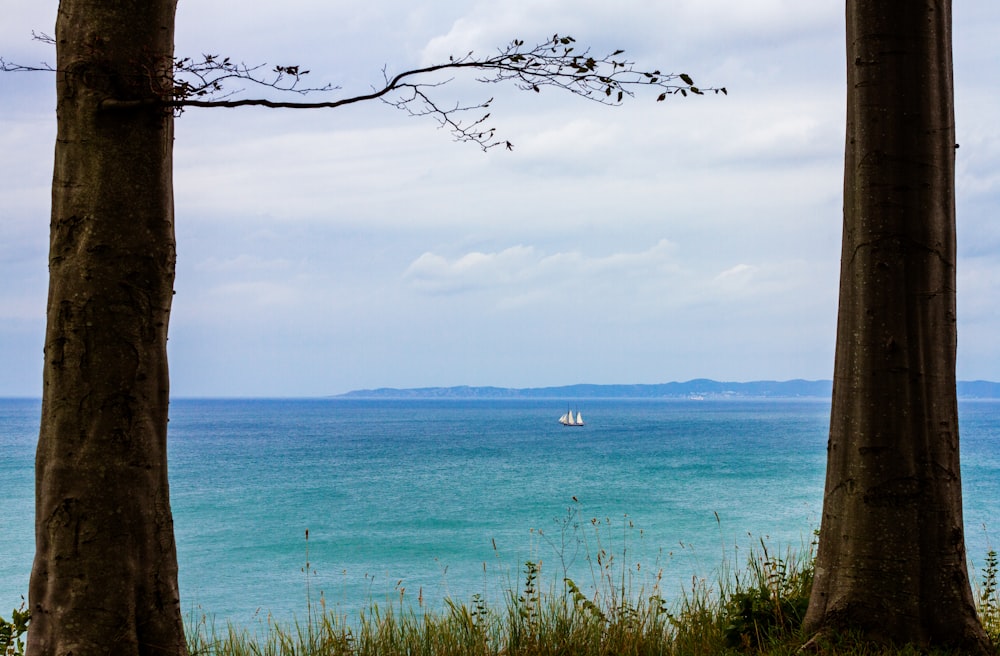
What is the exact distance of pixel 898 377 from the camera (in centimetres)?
455

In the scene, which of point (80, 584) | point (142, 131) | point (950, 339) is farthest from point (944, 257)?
point (80, 584)

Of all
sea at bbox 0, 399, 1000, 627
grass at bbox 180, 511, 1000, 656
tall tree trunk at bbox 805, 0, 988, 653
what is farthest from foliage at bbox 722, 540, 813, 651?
sea at bbox 0, 399, 1000, 627

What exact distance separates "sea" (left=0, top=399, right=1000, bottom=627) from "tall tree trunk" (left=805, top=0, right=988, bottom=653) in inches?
50.2

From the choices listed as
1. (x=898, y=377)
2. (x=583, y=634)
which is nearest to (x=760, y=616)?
(x=583, y=634)

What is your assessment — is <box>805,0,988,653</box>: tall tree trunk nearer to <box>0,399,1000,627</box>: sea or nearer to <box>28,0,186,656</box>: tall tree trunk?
<box>0,399,1000,627</box>: sea

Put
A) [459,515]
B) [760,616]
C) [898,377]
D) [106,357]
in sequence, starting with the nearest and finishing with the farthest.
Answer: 1. [106,357]
2. [898,377]
3. [760,616]
4. [459,515]

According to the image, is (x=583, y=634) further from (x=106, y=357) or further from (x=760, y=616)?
(x=106, y=357)

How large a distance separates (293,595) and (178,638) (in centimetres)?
2266

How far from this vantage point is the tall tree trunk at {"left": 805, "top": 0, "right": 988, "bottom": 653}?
452 cm

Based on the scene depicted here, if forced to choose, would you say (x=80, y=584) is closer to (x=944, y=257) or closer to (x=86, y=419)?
(x=86, y=419)

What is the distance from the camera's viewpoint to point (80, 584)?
11.9ft

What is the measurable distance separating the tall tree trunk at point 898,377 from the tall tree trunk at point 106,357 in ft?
11.1

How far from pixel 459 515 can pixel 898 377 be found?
3645cm

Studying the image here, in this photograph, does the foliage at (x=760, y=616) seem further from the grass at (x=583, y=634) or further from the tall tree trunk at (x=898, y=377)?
the tall tree trunk at (x=898, y=377)
